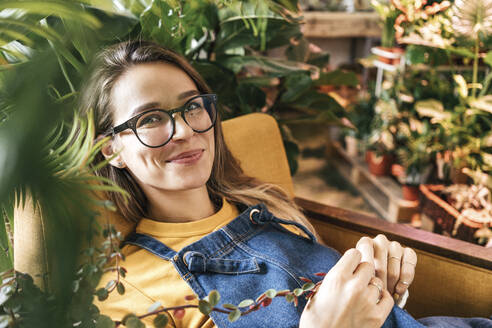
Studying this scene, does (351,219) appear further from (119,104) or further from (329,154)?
(329,154)

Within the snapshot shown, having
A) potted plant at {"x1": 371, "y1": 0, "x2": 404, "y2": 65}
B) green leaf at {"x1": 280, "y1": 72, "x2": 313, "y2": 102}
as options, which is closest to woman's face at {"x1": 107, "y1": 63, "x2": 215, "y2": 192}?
green leaf at {"x1": 280, "y1": 72, "x2": 313, "y2": 102}

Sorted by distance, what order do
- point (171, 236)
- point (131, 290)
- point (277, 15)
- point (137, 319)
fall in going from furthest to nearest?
point (277, 15)
point (171, 236)
point (131, 290)
point (137, 319)

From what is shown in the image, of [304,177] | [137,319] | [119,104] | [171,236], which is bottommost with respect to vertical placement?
[304,177]

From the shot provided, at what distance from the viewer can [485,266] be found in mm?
1001

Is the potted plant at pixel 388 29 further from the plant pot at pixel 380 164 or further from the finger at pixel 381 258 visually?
the finger at pixel 381 258

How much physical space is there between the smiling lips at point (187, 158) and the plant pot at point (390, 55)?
7.09ft

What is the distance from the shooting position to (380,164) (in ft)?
9.00

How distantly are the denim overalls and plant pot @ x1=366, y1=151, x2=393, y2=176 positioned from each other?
1.89 m

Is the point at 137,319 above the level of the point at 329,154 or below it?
above

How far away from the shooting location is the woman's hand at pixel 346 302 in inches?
26.5

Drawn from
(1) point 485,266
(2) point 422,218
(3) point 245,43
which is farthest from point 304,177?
(1) point 485,266

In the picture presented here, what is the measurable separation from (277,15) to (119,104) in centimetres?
67

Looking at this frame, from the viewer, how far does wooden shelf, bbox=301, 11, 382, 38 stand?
3701 millimetres

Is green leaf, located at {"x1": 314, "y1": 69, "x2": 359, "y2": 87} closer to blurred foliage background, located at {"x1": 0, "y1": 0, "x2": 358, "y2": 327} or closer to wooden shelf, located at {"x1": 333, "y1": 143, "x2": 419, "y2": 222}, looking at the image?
blurred foliage background, located at {"x1": 0, "y1": 0, "x2": 358, "y2": 327}
